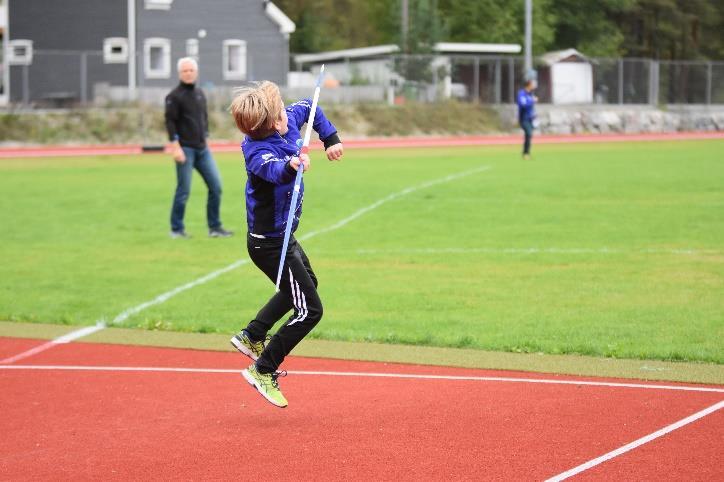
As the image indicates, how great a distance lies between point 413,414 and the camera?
729cm

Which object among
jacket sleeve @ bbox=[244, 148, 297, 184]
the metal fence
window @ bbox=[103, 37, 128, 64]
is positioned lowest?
jacket sleeve @ bbox=[244, 148, 297, 184]

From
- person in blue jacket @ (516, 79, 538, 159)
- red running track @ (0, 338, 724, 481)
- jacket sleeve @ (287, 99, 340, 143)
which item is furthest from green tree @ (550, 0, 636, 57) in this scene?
jacket sleeve @ (287, 99, 340, 143)

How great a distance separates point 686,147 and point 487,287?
29108 millimetres

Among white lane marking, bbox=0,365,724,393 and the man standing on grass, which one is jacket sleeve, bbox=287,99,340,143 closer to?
white lane marking, bbox=0,365,724,393

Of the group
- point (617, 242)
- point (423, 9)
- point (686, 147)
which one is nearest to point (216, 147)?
point (686, 147)

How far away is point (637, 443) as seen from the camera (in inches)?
258

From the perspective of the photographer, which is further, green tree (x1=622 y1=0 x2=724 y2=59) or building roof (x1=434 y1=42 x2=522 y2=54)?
green tree (x1=622 y1=0 x2=724 y2=59)

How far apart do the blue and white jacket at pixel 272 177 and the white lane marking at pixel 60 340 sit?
3.06 meters

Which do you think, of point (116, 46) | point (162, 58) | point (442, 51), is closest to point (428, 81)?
point (442, 51)

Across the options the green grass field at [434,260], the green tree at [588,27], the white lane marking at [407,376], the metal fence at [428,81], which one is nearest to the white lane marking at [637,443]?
the white lane marking at [407,376]

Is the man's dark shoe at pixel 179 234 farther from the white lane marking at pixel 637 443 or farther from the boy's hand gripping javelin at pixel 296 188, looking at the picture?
the white lane marking at pixel 637 443

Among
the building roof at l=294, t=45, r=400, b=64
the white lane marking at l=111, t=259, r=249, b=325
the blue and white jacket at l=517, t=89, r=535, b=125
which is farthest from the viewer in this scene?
the building roof at l=294, t=45, r=400, b=64

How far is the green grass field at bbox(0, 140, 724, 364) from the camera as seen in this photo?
34.5 feet

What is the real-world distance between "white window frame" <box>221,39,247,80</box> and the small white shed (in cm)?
1675
